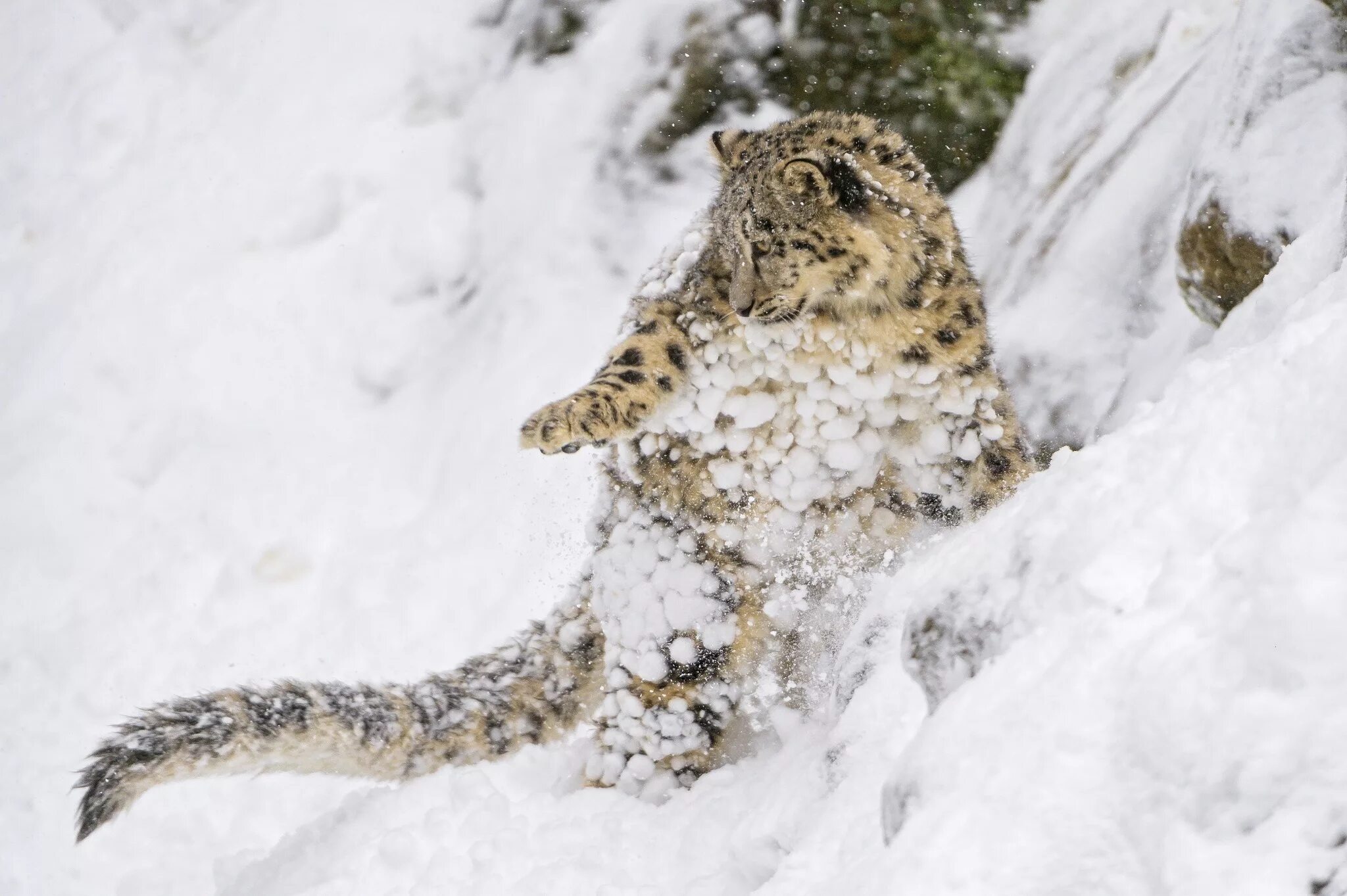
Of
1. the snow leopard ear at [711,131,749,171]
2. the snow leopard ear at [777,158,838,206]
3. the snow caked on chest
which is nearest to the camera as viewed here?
the snow leopard ear at [777,158,838,206]

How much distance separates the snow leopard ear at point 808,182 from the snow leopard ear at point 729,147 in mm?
387

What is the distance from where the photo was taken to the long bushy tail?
2.70m

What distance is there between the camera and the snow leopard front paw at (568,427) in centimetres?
258

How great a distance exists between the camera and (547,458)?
17.9 feet

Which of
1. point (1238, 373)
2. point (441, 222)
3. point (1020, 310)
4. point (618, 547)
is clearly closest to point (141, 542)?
point (441, 222)

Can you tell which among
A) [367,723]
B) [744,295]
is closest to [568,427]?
[744,295]

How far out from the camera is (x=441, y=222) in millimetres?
6336

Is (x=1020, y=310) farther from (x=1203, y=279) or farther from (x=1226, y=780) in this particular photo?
(x=1226, y=780)

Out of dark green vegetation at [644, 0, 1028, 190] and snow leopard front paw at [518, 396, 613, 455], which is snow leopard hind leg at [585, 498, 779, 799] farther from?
dark green vegetation at [644, 0, 1028, 190]

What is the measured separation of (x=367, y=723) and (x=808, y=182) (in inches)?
76.8

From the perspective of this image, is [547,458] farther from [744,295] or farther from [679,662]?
[744,295]

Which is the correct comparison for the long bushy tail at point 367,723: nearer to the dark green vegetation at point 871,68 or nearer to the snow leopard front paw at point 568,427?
the snow leopard front paw at point 568,427

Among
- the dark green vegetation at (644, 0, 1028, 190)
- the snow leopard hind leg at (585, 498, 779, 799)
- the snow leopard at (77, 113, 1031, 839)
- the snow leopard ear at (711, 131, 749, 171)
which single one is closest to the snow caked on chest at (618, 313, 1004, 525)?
the snow leopard at (77, 113, 1031, 839)

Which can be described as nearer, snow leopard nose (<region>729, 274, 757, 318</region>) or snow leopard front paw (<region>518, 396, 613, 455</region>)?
snow leopard front paw (<region>518, 396, 613, 455</region>)
